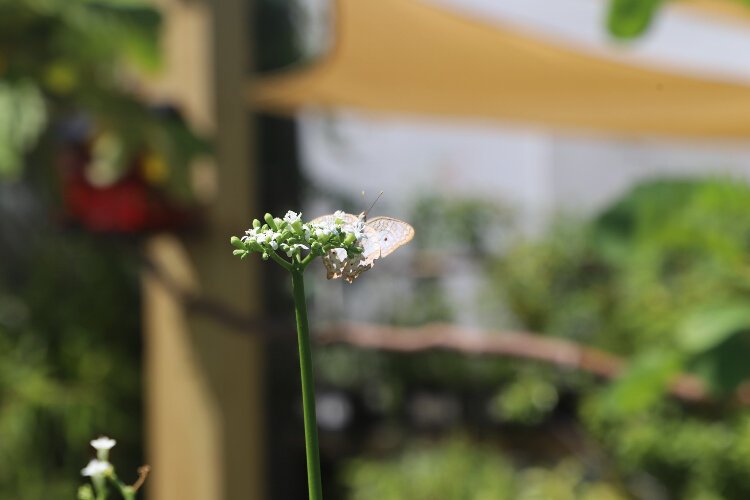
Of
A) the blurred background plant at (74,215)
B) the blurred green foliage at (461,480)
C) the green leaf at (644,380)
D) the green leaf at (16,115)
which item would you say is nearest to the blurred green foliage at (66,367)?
the blurred background plant at (74,215)

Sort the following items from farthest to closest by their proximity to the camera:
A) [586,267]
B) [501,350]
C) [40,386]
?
1. [586,267]
2. [40,386]
3. [501,350]

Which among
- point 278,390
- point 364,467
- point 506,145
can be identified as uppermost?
point 506,145

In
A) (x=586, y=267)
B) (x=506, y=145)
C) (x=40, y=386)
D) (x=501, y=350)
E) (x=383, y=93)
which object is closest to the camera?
(x=501, y=350)

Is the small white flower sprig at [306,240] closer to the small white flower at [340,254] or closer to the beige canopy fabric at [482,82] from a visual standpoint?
the small white flower at [340,254]

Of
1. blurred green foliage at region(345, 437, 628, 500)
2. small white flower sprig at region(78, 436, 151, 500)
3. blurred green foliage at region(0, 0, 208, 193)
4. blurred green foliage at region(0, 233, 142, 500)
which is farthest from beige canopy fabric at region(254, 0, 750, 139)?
small white flower sprig at region(78, 436, 151, 500)

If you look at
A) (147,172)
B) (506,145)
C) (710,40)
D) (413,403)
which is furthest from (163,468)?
(506,145)

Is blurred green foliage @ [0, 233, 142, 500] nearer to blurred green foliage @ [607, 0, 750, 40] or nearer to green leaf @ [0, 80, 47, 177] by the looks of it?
green leaf @ [0, 80, 47, 177]

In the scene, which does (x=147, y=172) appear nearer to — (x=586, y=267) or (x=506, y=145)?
(x=586, y=267)
